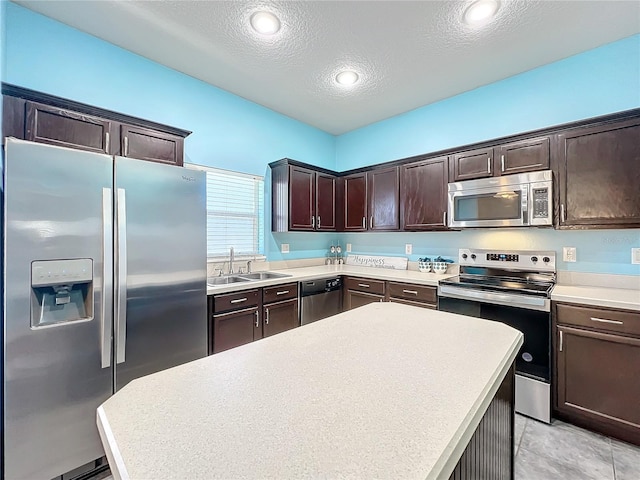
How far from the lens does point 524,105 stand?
275cm

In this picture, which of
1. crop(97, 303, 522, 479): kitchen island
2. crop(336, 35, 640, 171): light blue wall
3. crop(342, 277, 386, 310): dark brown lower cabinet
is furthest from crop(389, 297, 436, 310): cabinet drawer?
crop(336, 35, 640, 171): light blue wall

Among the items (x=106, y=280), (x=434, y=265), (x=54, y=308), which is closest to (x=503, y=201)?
(x=434, y=265)

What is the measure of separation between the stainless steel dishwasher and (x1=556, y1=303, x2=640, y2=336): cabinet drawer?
1.99 meters

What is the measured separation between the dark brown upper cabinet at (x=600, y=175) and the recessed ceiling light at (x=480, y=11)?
1.10 metres

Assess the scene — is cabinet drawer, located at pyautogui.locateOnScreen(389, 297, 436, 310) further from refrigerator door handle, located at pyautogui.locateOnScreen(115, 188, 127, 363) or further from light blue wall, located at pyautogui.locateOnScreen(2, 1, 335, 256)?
refrigerator door handle, located at pyautogui.locateOnScreen(115, 188, 127, 363)

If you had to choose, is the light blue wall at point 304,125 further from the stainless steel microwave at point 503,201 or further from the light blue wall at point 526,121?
the stainless steel microwave at point 503,201

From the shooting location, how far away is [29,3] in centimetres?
193

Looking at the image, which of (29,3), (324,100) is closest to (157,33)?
(29,3)

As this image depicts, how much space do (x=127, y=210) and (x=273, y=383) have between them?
1.52 meters

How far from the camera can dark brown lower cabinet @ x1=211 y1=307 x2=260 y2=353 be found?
234 cm

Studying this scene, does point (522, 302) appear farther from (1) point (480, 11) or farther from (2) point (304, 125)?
(2) point (304, 125)

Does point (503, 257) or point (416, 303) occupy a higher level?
point (503, 257)

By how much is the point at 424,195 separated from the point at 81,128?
2969 mm

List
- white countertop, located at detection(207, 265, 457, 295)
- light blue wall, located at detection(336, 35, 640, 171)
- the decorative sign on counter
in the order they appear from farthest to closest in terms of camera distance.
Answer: the decorative sign on counter, white countertop, located at detection(207, 265, 457, 295), light blue wall, located at detection(336, 35, 640, 171)
